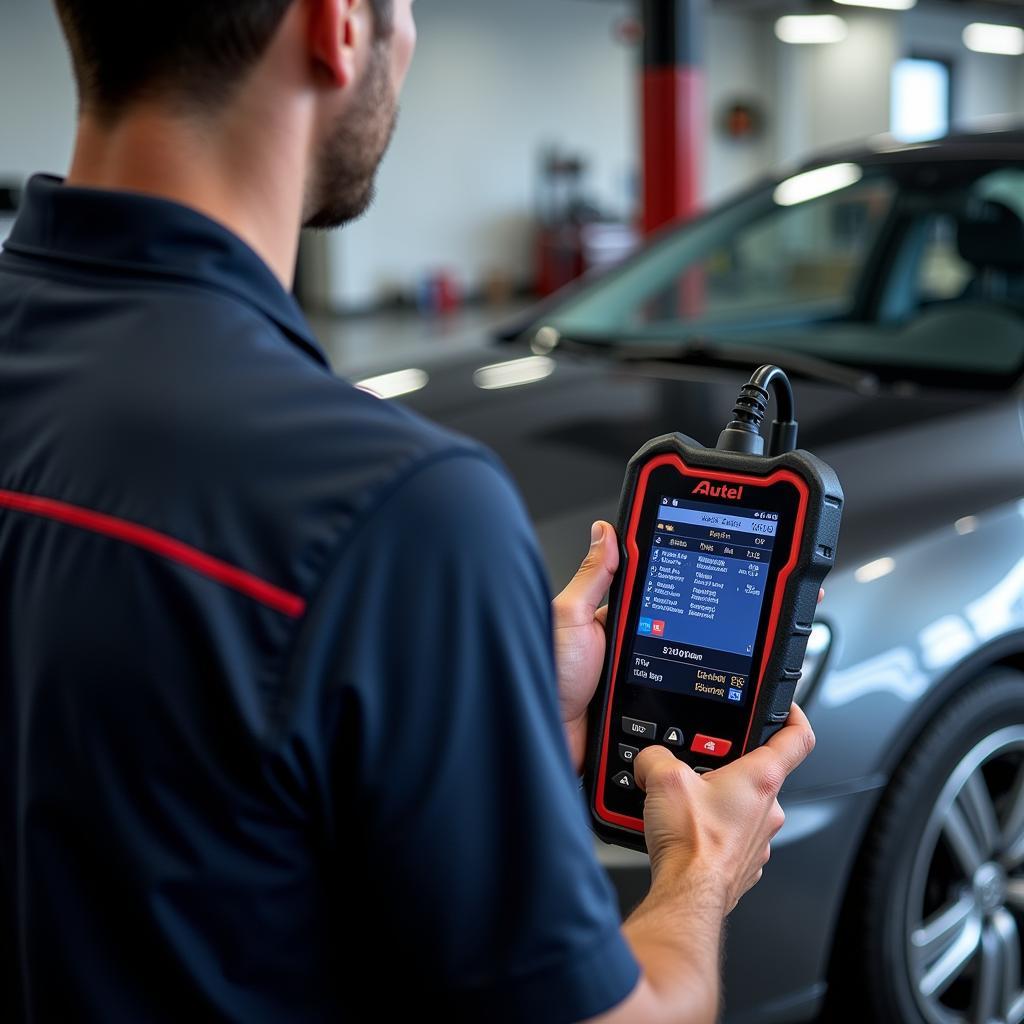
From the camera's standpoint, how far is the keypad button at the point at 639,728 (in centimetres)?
103

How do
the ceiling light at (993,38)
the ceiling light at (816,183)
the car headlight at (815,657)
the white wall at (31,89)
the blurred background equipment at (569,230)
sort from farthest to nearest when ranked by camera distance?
the ceiling light at (993,38) → the blurred background equipment at (569,230) → the white wall at (31,89) → the ceiling light at (816,183) → the car headlight at (815,657)

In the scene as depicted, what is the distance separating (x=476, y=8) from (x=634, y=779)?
42.0 ft

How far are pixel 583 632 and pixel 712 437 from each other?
1.07 m

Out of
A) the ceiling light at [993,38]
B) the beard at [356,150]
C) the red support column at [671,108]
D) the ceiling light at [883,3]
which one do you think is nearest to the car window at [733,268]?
the beard at [356,150]

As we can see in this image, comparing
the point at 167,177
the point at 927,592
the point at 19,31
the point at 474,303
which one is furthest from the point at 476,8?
the point at 167,177

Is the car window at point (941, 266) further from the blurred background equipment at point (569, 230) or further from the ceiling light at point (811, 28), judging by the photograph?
the ceiling light at point (811, 28)

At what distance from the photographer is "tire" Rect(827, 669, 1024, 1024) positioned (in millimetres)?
1779

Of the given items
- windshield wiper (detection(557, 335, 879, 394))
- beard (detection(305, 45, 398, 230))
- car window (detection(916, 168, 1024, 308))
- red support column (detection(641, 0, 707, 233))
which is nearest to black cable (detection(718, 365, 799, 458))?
beard (detection(305, 45, 398, 230))

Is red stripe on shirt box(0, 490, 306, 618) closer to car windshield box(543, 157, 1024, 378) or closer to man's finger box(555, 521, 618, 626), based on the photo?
man's finger box(555, 521, 618, 626)

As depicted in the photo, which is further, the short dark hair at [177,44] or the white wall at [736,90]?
the white wall at [736,90]

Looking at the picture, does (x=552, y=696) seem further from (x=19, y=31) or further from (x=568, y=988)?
(x=19, y=31)

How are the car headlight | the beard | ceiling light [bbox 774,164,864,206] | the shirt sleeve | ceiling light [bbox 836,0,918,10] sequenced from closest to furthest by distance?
the shirt sleeve < the beard < the car headlight < ceiling light [bbox 774,164,864,206] < ceiling light [bbox 836,0,918,10]

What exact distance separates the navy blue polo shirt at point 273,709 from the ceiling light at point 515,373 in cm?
182

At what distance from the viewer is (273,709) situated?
0.63 m
